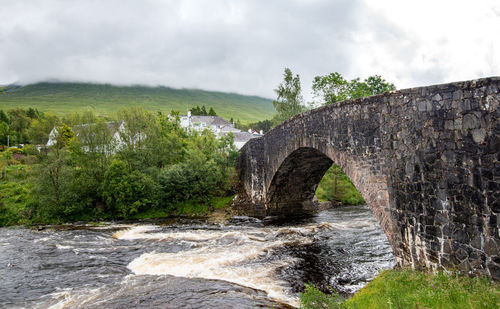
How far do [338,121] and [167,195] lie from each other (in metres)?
18.3

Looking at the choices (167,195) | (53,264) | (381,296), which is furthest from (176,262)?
(167,195)

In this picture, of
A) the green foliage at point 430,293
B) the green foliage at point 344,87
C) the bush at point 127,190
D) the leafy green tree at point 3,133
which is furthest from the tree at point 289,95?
the leafy green tree at point 3,133

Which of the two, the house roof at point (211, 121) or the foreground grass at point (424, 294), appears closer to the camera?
the foreground grass at point (424, 294)

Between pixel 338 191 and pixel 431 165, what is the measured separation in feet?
73.5

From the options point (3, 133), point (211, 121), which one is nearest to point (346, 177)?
point (211, 121)

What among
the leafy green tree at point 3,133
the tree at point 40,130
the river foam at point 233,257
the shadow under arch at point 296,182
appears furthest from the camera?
the leafy green tree at point 3,133

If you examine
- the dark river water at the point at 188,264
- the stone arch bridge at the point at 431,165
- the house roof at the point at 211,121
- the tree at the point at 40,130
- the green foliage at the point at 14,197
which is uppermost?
the house roof at the point at 211,121

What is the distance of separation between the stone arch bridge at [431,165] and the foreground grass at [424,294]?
434 mm

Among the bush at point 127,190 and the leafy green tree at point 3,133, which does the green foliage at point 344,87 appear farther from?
the leafy green tree at point 3,133

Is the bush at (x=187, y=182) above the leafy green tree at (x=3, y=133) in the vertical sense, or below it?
below

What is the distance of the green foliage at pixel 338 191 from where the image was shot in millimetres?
28031

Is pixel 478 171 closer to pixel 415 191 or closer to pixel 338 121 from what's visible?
pixel 415 191

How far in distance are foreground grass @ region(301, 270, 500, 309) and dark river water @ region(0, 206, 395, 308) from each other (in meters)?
2.33

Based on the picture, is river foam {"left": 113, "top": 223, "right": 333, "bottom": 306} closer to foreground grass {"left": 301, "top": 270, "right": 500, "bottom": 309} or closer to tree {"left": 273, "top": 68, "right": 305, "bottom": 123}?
foreground grass {"left": 301, "top": 270, "right": 500, "bottom": 309}
